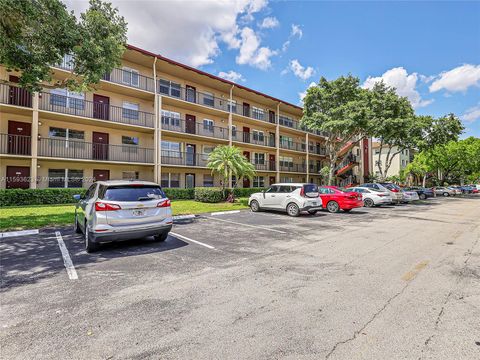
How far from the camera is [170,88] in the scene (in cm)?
2209

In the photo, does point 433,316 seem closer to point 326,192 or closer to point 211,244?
point 211,244

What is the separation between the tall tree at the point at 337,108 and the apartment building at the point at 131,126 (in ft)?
15.8

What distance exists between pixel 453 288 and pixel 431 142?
3567 cm

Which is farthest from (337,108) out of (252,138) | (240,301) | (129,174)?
(240,301)

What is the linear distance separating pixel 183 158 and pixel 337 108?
14.8 m

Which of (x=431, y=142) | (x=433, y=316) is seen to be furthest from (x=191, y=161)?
(x=431, y=142)

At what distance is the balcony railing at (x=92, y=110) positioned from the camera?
1641 centimetres

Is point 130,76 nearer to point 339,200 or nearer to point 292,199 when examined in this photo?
point 292,199

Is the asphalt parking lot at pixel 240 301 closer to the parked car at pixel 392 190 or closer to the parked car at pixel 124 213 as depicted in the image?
→ the parked car at pixel 124 213

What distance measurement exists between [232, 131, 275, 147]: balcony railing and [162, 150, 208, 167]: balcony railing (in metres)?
4.66

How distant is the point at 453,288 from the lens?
165 inches

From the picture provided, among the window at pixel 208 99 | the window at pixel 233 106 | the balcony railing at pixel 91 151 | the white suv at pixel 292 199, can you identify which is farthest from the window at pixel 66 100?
the white suv at pixel 292 199

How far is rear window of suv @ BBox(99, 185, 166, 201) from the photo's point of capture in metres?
6.25

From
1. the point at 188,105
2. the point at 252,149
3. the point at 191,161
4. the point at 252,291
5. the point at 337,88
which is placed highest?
the point at 337,88
